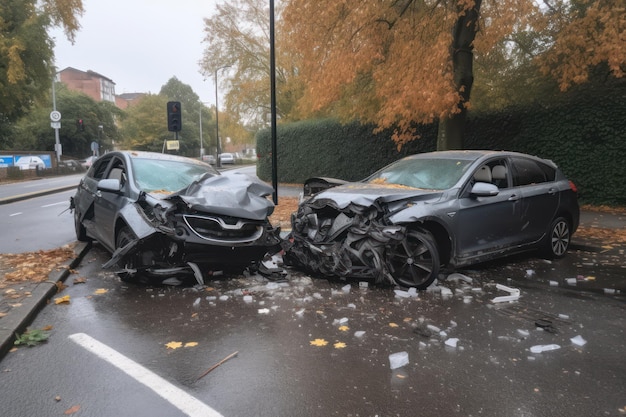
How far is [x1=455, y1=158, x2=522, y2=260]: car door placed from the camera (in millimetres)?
5656

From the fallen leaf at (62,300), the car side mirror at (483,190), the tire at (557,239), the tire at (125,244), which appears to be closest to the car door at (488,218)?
the car side mirror at (483,190)

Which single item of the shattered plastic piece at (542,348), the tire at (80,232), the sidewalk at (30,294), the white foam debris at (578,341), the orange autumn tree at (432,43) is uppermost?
the orange autumn tree at (432,43)

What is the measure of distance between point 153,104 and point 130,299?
2875 inches

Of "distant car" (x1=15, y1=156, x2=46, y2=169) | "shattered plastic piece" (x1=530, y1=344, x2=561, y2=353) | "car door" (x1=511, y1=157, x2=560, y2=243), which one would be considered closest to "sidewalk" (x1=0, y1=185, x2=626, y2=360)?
"car door" (x1=511, y1=157, x2=560, y2=243)

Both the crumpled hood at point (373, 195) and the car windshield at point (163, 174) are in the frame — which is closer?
the crumpled hood at point (373, 195)

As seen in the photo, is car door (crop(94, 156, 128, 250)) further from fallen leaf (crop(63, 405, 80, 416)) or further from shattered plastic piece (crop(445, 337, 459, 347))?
shattered plastic piece (crop(445, 337, 459, 347))

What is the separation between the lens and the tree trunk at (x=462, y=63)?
1121 cm

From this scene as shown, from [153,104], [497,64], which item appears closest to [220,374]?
[497,64]

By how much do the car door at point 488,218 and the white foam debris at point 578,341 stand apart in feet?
5.80

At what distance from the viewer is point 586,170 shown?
491 inches

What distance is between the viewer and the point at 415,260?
534 cm

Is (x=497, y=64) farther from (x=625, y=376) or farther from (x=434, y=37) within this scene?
(x=625, y=376)

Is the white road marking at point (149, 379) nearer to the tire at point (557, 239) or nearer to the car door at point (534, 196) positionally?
the car door at point (534, 196)

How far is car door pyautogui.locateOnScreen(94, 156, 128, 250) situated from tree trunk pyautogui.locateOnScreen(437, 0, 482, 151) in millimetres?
7710
